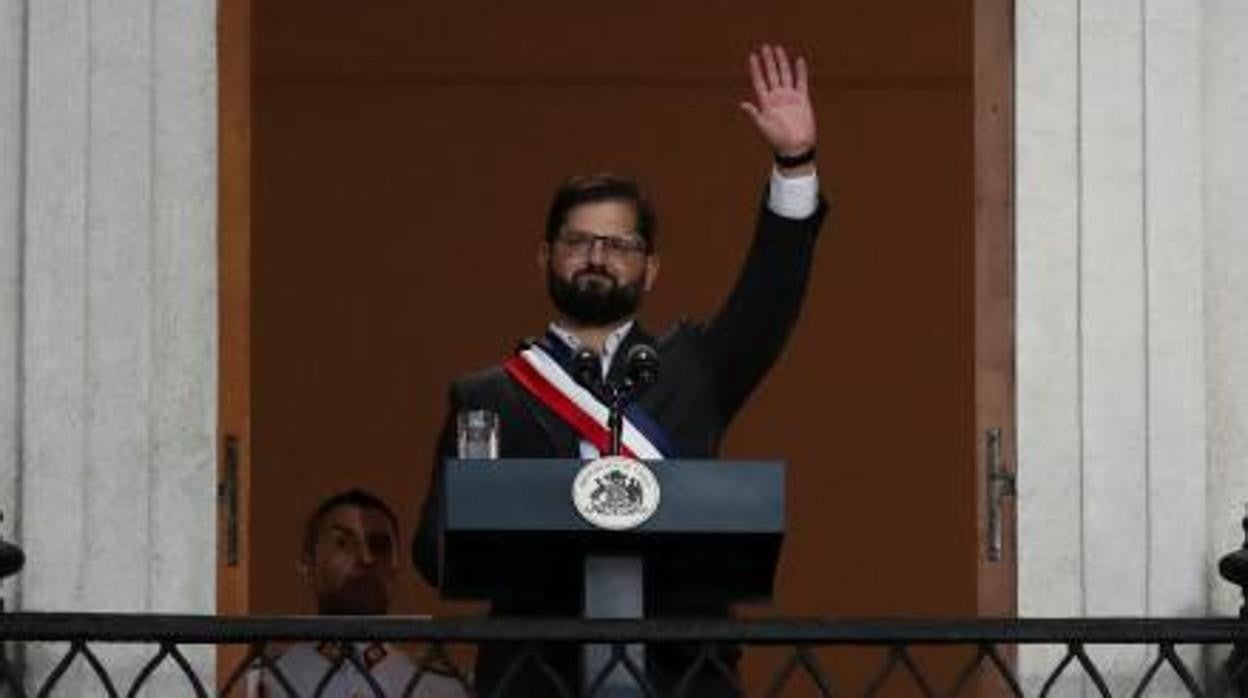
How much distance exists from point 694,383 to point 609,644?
0.70m

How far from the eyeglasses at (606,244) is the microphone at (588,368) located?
328 mm

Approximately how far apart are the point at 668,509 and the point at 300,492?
5.91 meters

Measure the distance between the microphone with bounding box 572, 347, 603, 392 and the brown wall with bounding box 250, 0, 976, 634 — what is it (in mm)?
5545

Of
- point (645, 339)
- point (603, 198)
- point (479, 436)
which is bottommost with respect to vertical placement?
point (479, 436)

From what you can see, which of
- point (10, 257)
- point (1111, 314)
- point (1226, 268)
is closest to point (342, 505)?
point (10, 257)

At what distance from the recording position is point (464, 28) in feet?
52.6

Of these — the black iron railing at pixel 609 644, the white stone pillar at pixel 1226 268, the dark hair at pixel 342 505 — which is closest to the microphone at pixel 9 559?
the black iron railing at pixel 609 644

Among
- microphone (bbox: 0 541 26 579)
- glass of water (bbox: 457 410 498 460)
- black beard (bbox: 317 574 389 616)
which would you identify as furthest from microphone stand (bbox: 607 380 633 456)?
black beard (bbox: 317 574 389 616)

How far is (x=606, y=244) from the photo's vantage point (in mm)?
10602

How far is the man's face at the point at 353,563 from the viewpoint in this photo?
502 inches

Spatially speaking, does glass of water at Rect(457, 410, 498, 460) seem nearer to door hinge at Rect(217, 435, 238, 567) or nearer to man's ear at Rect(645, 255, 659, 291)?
man's ear at Rect(645, 255, 659, 291)

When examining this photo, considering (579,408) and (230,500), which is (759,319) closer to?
(579,408)

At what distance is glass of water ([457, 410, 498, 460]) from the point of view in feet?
33.6

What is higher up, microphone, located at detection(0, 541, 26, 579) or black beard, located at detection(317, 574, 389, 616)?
black beard, located at detection(317, 574, 389, 616)
